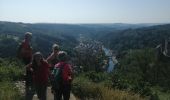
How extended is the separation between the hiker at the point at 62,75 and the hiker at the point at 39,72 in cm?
23

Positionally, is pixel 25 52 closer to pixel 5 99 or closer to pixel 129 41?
pixel 5 99

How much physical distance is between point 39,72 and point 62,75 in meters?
0.52

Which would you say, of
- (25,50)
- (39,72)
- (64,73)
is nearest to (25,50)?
(25,50)

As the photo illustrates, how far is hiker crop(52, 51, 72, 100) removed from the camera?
8000 mm

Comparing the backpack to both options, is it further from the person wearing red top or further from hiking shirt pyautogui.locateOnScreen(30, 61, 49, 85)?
the person wearing red top

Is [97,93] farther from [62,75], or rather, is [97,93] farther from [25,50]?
[62,75]

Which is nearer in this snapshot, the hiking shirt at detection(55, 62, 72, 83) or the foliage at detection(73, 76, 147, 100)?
the hiking shirt at detection(55, 62, 72, 83)

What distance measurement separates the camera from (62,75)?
26.4 ft

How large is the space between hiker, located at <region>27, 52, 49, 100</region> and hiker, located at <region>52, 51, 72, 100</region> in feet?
0.76

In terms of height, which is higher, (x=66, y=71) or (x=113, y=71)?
(x=66, y=71)

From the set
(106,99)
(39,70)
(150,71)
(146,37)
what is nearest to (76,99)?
(106,99)

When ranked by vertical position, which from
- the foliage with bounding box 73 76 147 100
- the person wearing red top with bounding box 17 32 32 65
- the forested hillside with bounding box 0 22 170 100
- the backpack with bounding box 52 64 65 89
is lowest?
the forested hillside with bounding box 0 22 170 100

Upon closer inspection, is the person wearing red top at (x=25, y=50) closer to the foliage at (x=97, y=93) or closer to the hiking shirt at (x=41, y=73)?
the hiking shirt at (x=41, y=73)

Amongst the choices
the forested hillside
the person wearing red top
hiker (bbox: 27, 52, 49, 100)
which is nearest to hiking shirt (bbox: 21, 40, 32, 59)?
the person wearing red top
